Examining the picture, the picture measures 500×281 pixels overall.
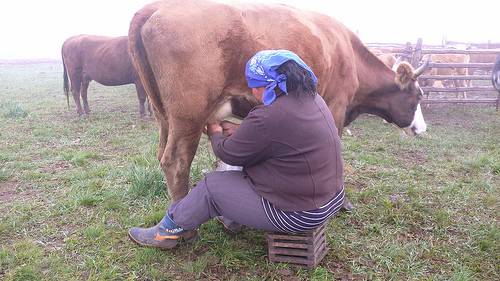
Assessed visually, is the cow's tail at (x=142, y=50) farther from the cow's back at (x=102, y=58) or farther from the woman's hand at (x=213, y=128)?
the cow's back at (x=102, y=58)

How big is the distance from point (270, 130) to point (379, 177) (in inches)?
117

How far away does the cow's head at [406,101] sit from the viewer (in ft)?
14.4

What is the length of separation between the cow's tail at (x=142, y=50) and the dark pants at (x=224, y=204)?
0.93 metres

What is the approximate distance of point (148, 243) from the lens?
2.92m

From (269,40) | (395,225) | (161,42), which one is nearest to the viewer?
(161,42)

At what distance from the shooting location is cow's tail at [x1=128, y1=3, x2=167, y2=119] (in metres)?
2.80

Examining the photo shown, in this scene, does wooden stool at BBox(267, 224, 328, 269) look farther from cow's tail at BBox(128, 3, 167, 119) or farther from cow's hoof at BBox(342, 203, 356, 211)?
cow's tail at BBox(128, 3, 167, 119)

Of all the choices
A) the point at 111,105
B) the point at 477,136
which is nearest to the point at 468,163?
the point at 477,136

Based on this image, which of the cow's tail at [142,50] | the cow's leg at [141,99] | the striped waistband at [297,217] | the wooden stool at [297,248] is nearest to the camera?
the striped waistband at [297,217]

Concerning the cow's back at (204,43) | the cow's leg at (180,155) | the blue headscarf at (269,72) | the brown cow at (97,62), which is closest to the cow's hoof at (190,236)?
the cow's leg at (180,155)

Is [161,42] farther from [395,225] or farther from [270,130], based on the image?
[395,225]

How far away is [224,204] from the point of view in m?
2.58

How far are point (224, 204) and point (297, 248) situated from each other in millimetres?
743

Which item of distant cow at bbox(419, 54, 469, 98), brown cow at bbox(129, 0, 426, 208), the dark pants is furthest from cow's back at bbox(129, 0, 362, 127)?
distant cow at bbox(419, 54, 469, 98)
